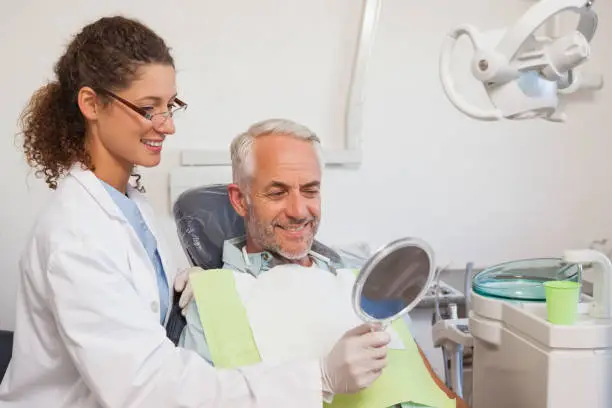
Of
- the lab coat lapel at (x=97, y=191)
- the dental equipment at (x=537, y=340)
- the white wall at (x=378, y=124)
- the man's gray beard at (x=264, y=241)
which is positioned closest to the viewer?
the dental equipment at (x=537, y=340)

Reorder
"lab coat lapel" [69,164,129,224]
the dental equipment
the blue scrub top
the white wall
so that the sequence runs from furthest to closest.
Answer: the white wall
the blue scrub top
"lab coat lapel" [69,164,129,224]
the dental equipment

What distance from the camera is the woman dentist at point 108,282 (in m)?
0.98

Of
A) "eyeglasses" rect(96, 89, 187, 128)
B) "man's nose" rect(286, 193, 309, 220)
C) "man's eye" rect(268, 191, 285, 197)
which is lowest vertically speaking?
"man's nose" rect(286, 193, 309, 220)

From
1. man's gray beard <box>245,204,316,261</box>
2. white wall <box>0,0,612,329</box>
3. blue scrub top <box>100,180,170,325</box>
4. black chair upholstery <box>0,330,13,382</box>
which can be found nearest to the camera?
blue scrub top <box>100,180,170,325</box>

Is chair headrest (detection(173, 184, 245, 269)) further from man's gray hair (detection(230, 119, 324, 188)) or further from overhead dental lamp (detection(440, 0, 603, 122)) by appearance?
overhead dental lamp (detection(440, 0, 603, 122))

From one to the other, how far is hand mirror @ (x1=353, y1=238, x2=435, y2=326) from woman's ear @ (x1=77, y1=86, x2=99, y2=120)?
603 millimetres

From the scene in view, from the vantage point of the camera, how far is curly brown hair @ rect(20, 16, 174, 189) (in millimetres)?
1142

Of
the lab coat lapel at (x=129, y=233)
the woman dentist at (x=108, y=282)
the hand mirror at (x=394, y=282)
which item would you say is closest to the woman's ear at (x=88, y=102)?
the woman dentist at (x=108, y=282)

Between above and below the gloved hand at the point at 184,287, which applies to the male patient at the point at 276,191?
above

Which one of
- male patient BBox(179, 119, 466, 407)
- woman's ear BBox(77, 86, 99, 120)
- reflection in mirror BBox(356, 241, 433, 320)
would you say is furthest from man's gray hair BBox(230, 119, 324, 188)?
reflection in mirror BBox(356, 241, 433, 320)

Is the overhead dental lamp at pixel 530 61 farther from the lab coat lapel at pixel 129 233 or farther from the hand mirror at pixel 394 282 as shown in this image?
the lab coat lapel at pixel 129 233

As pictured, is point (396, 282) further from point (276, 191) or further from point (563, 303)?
point (276, 191)

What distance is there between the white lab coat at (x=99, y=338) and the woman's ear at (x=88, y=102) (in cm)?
11

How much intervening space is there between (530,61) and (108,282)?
0.79 m
